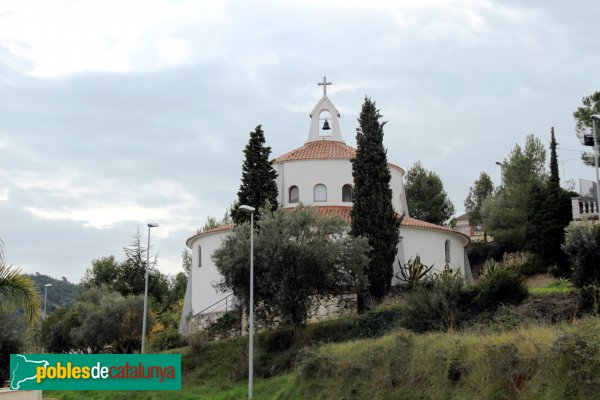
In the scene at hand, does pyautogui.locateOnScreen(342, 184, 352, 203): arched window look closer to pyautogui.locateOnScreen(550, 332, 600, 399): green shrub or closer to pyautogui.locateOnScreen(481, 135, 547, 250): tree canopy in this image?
pyautogui.locateOnScreen(481, 135, 547, 250): tree canopy

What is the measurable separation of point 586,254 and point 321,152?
24.3 m

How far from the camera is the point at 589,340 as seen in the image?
20.1 m

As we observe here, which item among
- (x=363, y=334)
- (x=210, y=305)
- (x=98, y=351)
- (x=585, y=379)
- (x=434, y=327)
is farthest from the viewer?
(x=98, y=351)

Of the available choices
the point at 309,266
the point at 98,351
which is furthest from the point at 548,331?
the point at 98,351

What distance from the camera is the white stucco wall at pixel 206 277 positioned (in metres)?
46.7

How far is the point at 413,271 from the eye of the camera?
42.6 meters

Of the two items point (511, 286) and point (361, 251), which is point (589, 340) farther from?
point (361, 251)

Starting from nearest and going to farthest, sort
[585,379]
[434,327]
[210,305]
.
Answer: [585,379] < [434,327] < [210,305]

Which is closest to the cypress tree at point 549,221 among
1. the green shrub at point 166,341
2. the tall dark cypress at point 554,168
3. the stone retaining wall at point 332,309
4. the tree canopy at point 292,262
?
the tall dark cypress at point 554,168

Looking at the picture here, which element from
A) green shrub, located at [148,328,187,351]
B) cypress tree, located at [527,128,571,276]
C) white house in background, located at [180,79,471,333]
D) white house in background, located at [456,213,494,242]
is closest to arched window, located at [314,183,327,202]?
white house in background, located at [180,79,471,333]

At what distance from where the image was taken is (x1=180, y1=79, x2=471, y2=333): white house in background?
46375 mm

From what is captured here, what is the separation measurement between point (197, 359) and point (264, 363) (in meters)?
4.39

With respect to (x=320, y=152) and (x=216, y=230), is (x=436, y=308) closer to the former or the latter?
(x=216, y=230)

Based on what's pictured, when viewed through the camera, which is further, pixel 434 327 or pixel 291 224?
pixel 291 224
